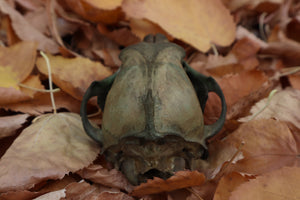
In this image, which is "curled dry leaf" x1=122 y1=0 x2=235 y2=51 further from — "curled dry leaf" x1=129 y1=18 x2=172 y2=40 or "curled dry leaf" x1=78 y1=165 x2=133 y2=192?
"curled dry leaf" x1=78 y1=165 x2=133 y2=192

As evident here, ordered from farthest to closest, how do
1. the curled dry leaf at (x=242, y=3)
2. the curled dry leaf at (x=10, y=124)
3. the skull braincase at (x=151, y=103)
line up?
the curled dry leaf at (x=242, y=3) < the curled dry leaf at (x=10, y=124) < the skull braincase at (x=151, y=103)

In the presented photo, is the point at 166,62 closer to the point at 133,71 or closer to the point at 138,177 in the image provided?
the point at 133,71

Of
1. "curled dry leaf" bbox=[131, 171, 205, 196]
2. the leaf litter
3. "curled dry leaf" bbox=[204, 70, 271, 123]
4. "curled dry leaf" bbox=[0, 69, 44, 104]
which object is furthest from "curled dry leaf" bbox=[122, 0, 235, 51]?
"curled dry leaf" bbox=[131, 171, 205, 196]

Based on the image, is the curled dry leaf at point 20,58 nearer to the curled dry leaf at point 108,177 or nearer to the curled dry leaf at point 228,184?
the curled dry leaf at point 108,177

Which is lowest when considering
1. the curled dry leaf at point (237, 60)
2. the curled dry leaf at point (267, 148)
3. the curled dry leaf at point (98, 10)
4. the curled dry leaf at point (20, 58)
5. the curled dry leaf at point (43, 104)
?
the curled dry leaf at point (267, 148)

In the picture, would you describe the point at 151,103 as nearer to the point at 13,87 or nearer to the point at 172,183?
the point at 172,183

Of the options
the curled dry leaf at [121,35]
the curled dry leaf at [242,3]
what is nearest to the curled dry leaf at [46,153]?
the curled dry leaf at [121,35]

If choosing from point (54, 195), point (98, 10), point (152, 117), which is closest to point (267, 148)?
point (152, 117)
